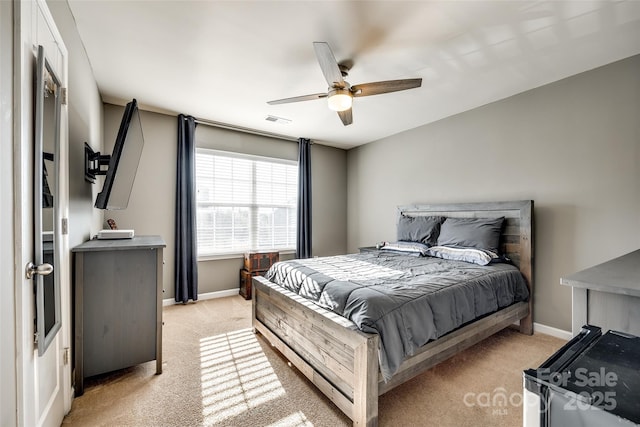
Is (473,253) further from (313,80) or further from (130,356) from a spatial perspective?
(130,356)

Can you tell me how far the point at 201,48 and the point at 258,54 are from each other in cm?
46

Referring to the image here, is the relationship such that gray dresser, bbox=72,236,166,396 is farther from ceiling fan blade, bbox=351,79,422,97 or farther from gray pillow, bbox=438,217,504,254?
gray pillow, bbox=438,217,504,254

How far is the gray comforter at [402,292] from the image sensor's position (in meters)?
1.68

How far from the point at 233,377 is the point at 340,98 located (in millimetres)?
2380

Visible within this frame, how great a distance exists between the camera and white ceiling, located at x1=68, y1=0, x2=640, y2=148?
1.89 metres

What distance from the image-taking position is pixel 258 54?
240cm

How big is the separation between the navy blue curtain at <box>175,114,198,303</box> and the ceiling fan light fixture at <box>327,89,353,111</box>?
2.42m

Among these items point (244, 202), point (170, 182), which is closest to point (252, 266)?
point (244, 202)

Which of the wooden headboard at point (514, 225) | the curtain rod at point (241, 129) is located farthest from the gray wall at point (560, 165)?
the curtain rod at point (241, 129)

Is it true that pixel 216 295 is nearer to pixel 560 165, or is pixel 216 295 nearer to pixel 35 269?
pixel 35 269

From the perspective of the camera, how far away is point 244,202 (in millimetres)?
4527

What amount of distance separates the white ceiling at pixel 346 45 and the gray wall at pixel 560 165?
24 cm

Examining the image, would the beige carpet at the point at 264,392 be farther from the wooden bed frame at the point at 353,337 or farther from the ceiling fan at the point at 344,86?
the ceiling fan at the point at 344,86

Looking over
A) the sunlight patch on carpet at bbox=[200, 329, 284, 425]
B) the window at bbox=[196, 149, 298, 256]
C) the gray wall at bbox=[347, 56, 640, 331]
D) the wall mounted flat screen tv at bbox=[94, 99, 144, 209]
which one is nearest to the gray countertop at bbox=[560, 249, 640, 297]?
the gray wall at bbox=[347, 56, 640, 331]
